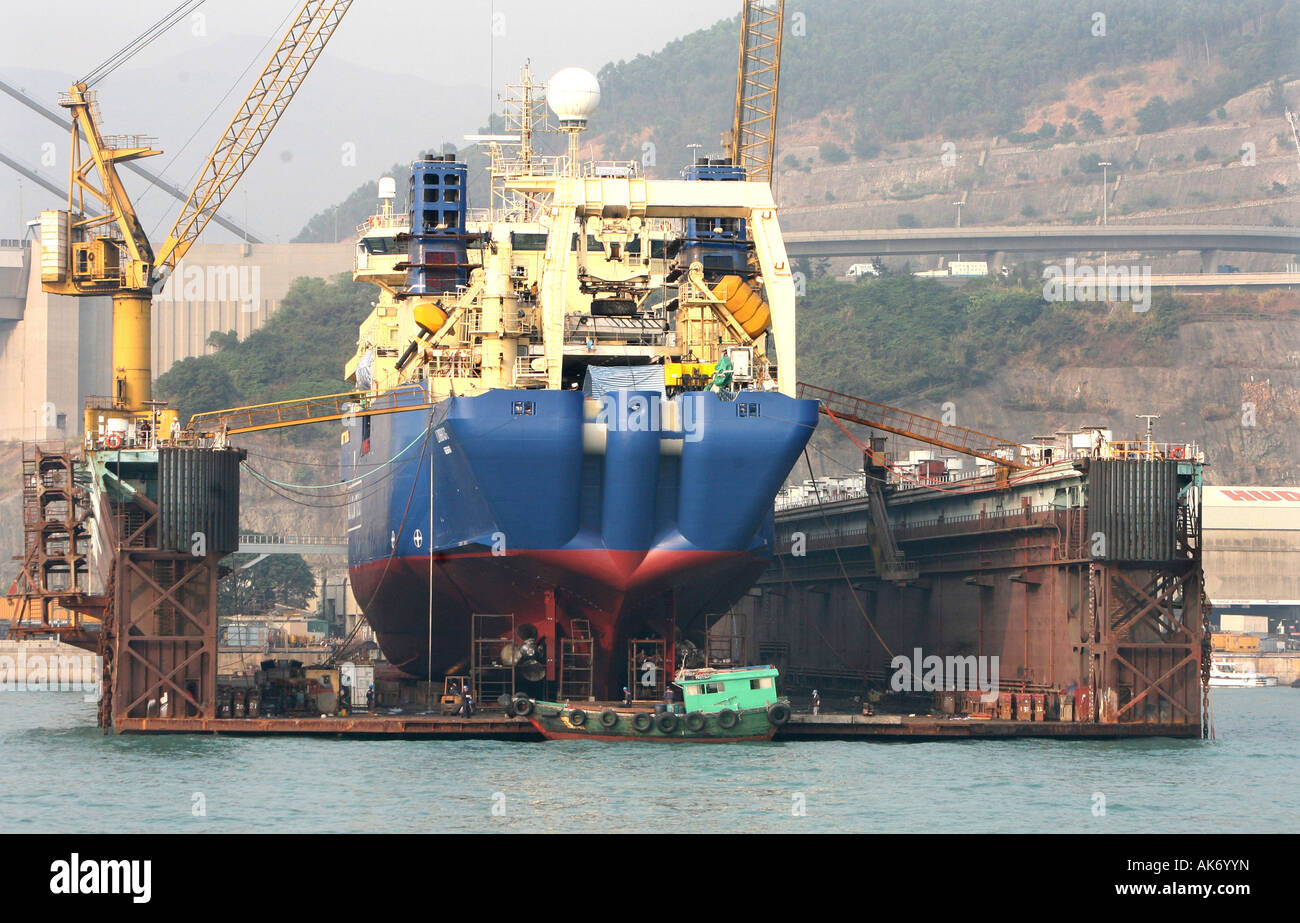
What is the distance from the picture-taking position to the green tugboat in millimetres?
53812

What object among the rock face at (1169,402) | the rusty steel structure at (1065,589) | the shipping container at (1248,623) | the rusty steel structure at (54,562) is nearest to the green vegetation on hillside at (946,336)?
the rock face at (1169,402)

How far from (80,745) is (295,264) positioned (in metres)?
142

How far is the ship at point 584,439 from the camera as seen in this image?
56.9 metres

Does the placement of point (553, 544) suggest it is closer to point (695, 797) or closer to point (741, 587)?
point (741, 587)

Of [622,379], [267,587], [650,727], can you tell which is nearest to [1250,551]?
[267,587]

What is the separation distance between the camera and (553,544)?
57.1 m

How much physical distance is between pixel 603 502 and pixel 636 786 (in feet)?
42.7

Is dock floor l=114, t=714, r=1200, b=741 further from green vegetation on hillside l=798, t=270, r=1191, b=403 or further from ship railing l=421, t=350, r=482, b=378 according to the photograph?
green vegetation on hillside l=798, t=270, r=1191, b=403

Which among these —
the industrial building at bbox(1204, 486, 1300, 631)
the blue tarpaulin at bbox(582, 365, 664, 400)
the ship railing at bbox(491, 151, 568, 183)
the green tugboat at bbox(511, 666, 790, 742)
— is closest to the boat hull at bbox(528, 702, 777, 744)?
the green tugboat at bbox(511, 666, 790, 742)

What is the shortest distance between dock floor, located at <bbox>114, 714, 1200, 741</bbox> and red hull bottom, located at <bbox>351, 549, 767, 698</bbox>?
154 inches

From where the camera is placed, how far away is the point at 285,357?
603 feet

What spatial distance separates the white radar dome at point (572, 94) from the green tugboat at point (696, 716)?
22979 millimetres

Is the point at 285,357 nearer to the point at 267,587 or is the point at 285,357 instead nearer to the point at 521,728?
the point at 267,587
